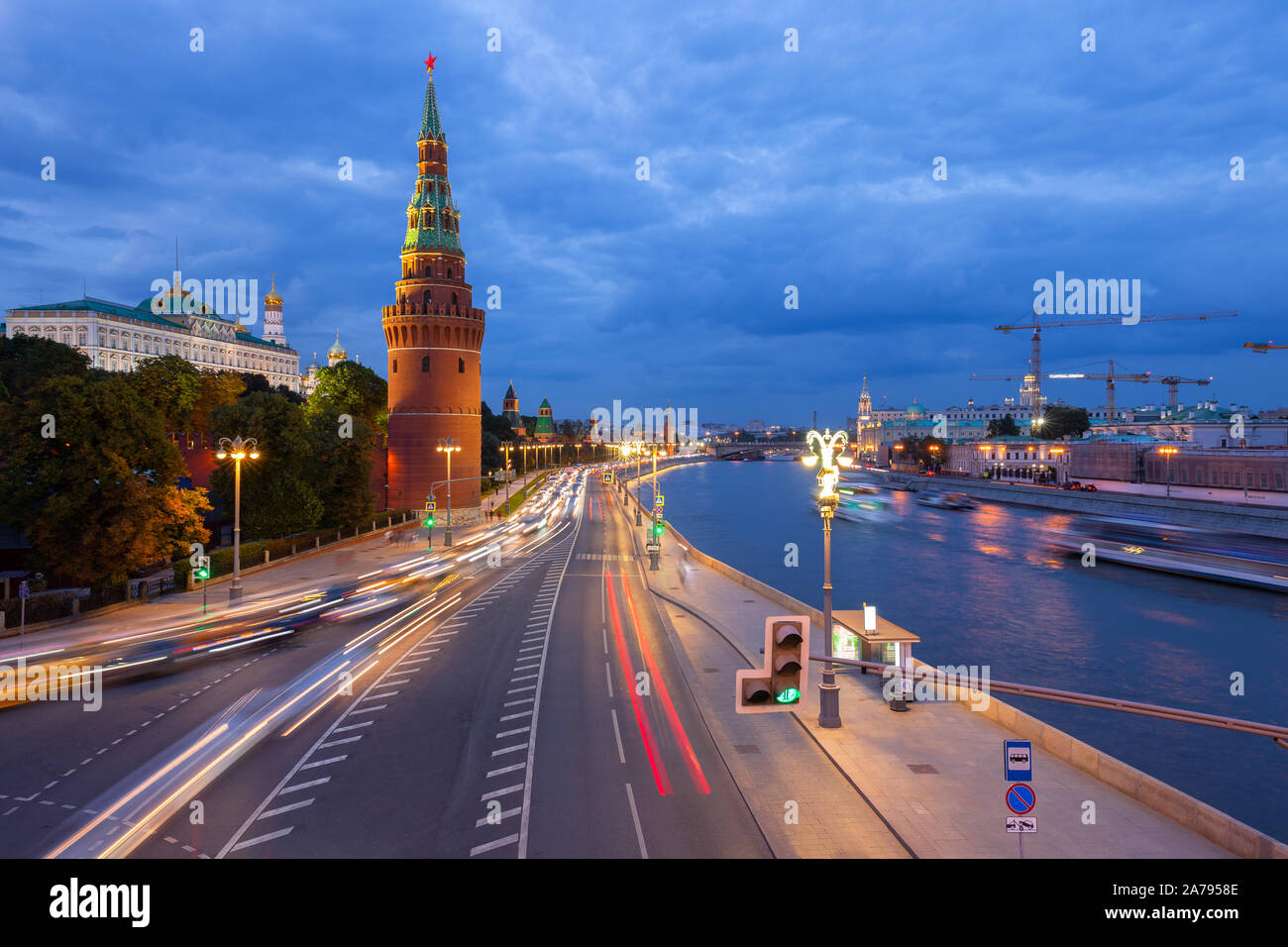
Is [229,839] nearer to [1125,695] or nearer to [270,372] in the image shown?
[1125,695]

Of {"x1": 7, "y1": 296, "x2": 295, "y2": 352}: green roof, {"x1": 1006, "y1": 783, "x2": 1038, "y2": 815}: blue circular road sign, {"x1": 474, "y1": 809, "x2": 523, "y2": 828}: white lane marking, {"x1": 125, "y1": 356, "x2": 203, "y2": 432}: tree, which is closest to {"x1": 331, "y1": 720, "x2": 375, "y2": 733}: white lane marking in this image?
{"x1": 474, "y1": 809, "x2": 523, "y2": 828}: white lane marking

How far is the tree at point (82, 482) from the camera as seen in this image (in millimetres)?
30422

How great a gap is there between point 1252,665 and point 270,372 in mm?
217954

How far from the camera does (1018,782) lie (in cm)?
1086

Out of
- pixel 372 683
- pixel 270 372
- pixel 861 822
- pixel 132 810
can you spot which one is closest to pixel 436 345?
pixel 372 683

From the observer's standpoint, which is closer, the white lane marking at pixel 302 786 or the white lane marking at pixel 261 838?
the white lane marking at pixel 261 838

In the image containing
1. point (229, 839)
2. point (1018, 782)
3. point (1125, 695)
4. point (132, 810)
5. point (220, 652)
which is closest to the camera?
point (1018, 782)

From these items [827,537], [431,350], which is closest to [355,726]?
[827,537]

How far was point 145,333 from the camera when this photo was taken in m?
151

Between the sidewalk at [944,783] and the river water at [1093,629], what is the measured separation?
8.48m

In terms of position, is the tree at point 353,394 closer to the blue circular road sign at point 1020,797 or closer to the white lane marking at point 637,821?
the white lane marking at point 637,821

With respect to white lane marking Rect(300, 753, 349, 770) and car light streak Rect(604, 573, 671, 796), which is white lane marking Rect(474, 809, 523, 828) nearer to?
car light streak Rect(604, 573, 671, 796)

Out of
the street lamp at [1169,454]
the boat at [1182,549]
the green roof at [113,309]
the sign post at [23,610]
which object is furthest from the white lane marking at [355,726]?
the green roof at [113,309]

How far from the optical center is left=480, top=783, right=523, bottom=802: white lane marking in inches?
561
